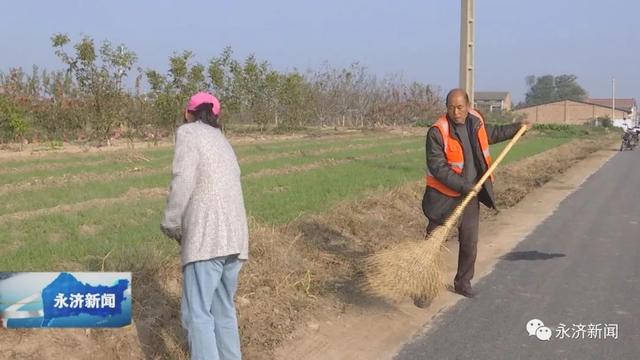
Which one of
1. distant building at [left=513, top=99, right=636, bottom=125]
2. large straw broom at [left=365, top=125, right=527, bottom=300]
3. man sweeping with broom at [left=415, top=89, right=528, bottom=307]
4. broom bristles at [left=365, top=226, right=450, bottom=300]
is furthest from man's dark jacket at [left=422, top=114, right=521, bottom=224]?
distant building at [left=513, top=99, right=636, bottom=125]

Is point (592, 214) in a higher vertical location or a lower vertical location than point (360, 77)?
lower

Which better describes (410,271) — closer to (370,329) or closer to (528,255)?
(370,329)

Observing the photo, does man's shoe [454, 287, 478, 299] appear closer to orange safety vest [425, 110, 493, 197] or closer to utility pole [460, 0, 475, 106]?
orange safety vest [425, 110, 493, 197]

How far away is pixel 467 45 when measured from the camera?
499 inches

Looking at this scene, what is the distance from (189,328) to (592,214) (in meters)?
9.54

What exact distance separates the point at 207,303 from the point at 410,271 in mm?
2161

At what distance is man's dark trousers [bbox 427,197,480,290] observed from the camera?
604cm

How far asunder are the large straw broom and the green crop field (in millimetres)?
2012

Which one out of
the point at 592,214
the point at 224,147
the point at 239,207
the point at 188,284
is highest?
the point at 224,147

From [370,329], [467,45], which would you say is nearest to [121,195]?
[467,45]

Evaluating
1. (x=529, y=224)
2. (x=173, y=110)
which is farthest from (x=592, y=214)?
(x=173, y=110)

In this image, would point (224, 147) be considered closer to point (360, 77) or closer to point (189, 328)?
point (189, 328)

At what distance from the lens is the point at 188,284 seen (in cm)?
377

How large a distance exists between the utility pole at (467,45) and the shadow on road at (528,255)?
4668 mm
